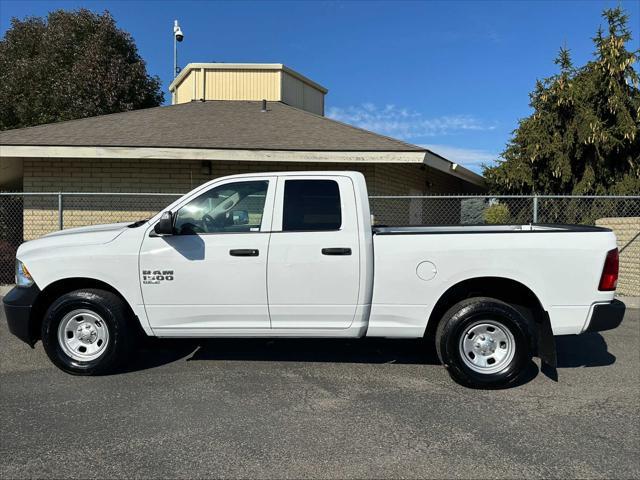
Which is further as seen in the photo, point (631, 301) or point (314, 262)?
point (631, 301)

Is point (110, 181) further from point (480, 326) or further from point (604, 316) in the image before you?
point (604, 316)

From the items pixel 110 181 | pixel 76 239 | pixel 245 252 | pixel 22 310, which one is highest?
pixel 110 181

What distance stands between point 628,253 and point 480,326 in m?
6.66

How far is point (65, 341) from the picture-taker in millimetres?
4766

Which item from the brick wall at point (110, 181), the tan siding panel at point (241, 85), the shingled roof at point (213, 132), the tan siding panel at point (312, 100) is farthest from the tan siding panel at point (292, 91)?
the brick wall at point (110, 181)

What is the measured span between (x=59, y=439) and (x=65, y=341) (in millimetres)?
1471

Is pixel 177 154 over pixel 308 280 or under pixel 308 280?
over

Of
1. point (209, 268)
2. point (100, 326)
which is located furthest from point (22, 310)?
point (209, 268)

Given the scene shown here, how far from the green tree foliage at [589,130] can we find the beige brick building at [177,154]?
2.09 meters

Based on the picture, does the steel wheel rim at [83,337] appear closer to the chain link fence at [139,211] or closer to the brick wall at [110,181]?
the chain link fence at [139,211]

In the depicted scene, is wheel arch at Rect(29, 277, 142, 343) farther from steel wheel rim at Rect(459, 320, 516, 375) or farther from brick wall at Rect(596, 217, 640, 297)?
brick wall at Rect(596, 217, 640, 297)

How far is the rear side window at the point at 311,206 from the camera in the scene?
4.64 m

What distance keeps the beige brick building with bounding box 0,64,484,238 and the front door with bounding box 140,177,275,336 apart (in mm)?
5197

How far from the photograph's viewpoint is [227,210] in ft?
15.6
